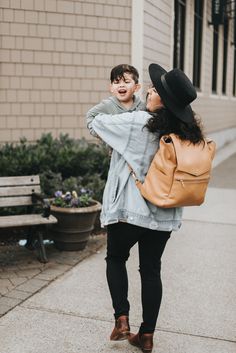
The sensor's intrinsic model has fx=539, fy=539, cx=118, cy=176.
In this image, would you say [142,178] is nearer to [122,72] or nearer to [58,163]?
[122,72]

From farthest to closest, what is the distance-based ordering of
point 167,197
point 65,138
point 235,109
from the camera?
Answer: 1. point 235,109
2. point 65,138
3. point 167,197

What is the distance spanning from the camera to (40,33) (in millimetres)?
7555

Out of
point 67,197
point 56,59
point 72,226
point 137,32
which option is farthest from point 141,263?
point 137,32

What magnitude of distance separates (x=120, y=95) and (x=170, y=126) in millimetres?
482

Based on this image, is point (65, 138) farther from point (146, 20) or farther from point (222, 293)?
point (222, 293)

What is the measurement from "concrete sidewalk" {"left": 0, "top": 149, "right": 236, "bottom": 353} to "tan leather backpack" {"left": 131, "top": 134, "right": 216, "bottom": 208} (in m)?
1.11

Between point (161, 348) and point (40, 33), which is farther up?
point (40, 33)

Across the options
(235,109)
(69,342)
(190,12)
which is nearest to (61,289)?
(69,342)

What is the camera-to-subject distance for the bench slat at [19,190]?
5574 millimetres

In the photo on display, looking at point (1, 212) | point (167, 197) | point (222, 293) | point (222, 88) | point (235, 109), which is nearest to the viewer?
point (167, 197)

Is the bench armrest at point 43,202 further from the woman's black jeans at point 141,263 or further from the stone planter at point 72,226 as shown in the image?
the woman's black jeans at point 141,263

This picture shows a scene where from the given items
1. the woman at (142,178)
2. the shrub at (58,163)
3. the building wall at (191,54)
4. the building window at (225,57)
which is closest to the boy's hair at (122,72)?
the woman at (142,178)

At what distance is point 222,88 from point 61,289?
14572 millimetres

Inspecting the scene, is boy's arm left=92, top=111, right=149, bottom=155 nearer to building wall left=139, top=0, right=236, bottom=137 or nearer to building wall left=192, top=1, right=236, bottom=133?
building wall left=139, top=0, right=236, bottom=137
